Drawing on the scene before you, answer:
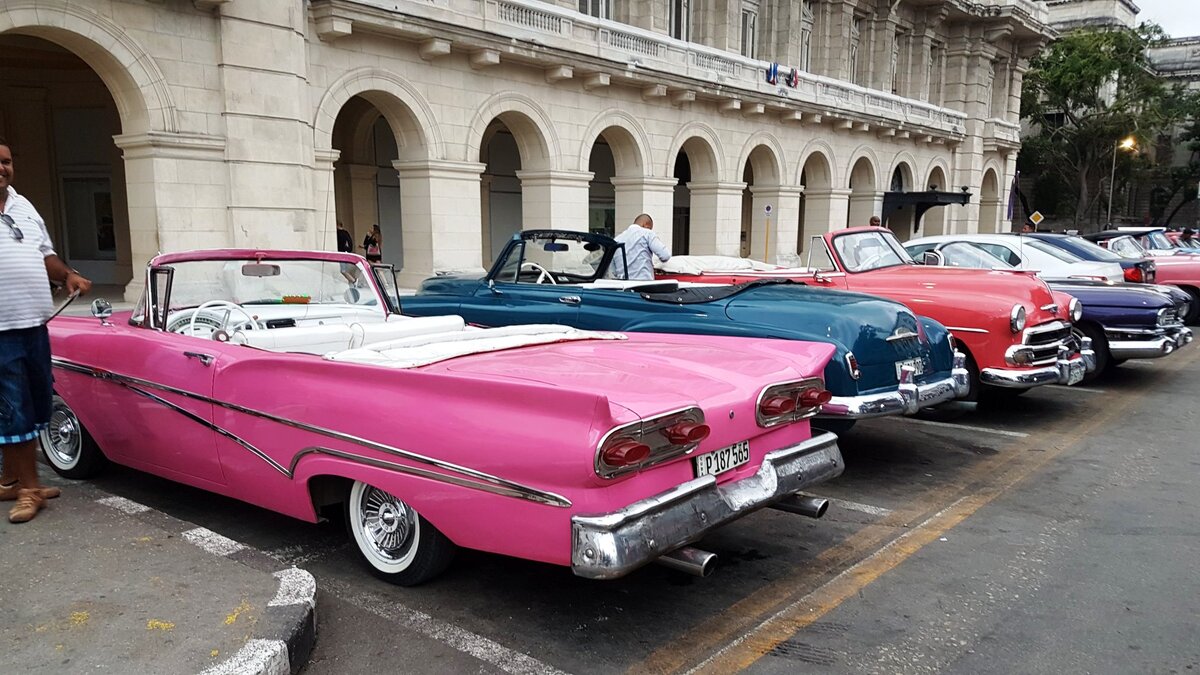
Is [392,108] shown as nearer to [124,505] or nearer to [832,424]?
[832,424]

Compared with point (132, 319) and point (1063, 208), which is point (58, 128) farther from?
point (1063, 208)

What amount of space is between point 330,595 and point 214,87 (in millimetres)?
9919

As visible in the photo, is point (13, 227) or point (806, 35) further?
point (806, 35)

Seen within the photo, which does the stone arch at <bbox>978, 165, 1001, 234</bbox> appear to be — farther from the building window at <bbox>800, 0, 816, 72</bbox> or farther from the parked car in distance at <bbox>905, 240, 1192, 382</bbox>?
the parked car in distance at <bbox>905, 240, 1192, 382</bbox>

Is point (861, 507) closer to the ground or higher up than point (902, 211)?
closer to the ground

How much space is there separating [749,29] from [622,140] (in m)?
7.57

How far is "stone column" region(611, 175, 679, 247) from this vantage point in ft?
63.6

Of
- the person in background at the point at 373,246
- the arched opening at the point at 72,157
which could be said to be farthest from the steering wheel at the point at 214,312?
the arched opening at the point at 72,157

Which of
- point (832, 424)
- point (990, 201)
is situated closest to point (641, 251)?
point (832, 424)

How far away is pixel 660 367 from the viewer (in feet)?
12.4

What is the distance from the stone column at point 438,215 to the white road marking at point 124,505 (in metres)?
10.7

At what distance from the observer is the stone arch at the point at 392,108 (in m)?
13.3

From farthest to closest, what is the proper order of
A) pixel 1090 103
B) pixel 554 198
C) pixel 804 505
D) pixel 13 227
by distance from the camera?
pixel 1090 103, pixel 554 198, pixel 13 227, pixel 804 505

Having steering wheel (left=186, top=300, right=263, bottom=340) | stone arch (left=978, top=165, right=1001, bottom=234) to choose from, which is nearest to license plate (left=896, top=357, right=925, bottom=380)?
steering wheel (left=186, top=300, right=263, bottom=340)
